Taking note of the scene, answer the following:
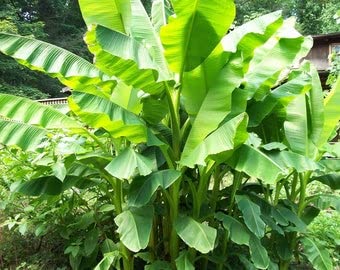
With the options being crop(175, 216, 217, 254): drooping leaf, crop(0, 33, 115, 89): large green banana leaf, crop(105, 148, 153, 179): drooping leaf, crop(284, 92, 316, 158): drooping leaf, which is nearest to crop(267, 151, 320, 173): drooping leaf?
crop(284, 92, 316, 158): drooping leaf

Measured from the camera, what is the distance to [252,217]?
325 centimetres

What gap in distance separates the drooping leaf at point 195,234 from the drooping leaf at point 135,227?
10.8 inches

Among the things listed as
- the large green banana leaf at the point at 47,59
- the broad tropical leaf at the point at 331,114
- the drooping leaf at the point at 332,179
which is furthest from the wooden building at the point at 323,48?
the large green banana leaf at the point at 47,59

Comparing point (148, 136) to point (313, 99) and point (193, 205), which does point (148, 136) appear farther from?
point (313, 99)

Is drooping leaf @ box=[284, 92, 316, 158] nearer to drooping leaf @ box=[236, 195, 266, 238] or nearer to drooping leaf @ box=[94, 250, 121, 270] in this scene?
drooping leaf @ box=[236, 195, 266, 238]

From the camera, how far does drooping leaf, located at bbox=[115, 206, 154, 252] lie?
3064 mm

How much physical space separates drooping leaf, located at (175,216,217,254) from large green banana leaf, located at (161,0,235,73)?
51.3 inches

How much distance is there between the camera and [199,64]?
3.33m

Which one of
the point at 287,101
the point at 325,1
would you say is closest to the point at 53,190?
the point at 287,101

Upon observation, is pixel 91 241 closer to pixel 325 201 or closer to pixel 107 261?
pixel 107 261

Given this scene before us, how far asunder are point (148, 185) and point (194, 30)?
1.32 metres

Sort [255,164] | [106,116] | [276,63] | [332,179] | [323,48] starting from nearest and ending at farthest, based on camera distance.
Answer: [106,116], [255,164], [276,63], [332,179], [323,48]

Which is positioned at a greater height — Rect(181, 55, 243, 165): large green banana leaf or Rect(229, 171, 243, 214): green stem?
Rect(181, 55, 243, 165): large green banana leaf

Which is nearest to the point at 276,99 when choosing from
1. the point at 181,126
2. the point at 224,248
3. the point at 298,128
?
the point at 298,128
